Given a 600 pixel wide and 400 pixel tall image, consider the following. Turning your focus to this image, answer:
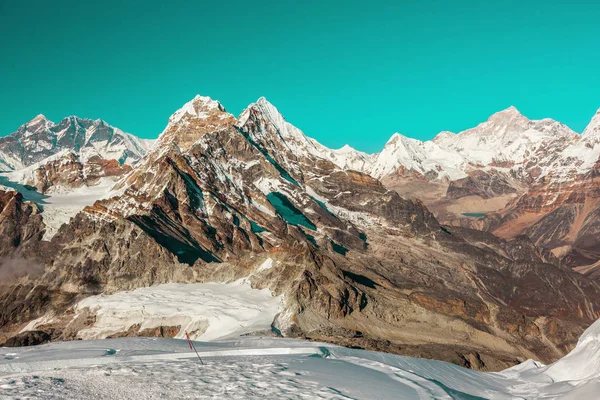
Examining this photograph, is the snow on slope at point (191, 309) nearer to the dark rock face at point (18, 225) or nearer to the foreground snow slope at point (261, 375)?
the foreground snow slope at point (261, 375)

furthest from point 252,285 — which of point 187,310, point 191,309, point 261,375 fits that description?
point 261,375

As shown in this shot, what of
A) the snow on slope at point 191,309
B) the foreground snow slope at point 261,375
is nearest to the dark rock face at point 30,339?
the snow on slope at point 191,309

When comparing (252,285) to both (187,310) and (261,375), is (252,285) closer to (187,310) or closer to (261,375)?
(187,310)

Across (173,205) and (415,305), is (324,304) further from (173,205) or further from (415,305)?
(173,205)

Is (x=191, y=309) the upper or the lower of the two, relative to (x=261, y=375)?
upper

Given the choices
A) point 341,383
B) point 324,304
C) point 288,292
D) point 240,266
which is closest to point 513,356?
point 324,304

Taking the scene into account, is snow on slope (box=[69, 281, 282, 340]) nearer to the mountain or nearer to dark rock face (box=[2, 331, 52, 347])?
the mountain
